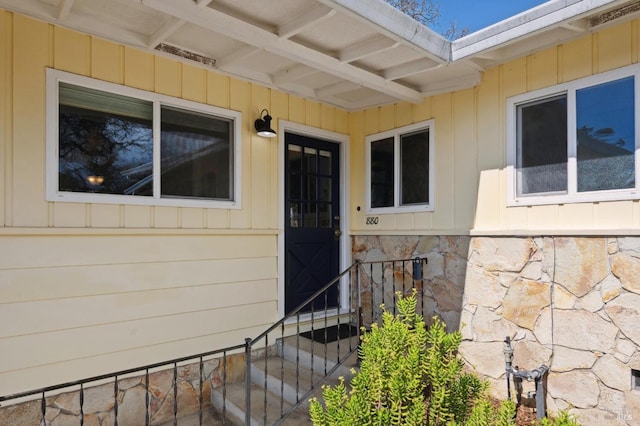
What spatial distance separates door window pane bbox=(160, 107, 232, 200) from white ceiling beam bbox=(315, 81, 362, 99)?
3.61ft

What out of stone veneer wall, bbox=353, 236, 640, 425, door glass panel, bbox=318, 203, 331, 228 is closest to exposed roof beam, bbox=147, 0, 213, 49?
door glass panel, bbox=318, 203, 331, 228

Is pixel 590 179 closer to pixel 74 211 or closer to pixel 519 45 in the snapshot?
pixel 519 45

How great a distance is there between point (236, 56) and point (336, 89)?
1.18m

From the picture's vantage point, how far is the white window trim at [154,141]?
2.83 meters

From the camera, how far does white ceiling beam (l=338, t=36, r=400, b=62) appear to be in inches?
119

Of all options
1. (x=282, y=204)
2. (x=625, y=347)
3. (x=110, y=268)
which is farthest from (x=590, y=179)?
(x=110, y=268)

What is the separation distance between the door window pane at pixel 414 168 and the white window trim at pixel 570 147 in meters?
0.88

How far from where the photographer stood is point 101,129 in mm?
3092

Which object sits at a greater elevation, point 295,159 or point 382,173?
point 295,159

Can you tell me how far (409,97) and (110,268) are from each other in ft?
10.2

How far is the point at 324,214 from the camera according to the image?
182 inches

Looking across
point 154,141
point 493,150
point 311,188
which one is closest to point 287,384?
point 311,188

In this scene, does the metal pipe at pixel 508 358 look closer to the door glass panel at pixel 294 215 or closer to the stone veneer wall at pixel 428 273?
the stone veneer wall at pixel 428 273

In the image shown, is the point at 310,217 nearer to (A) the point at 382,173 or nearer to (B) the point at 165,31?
(A) the point at 382,173
